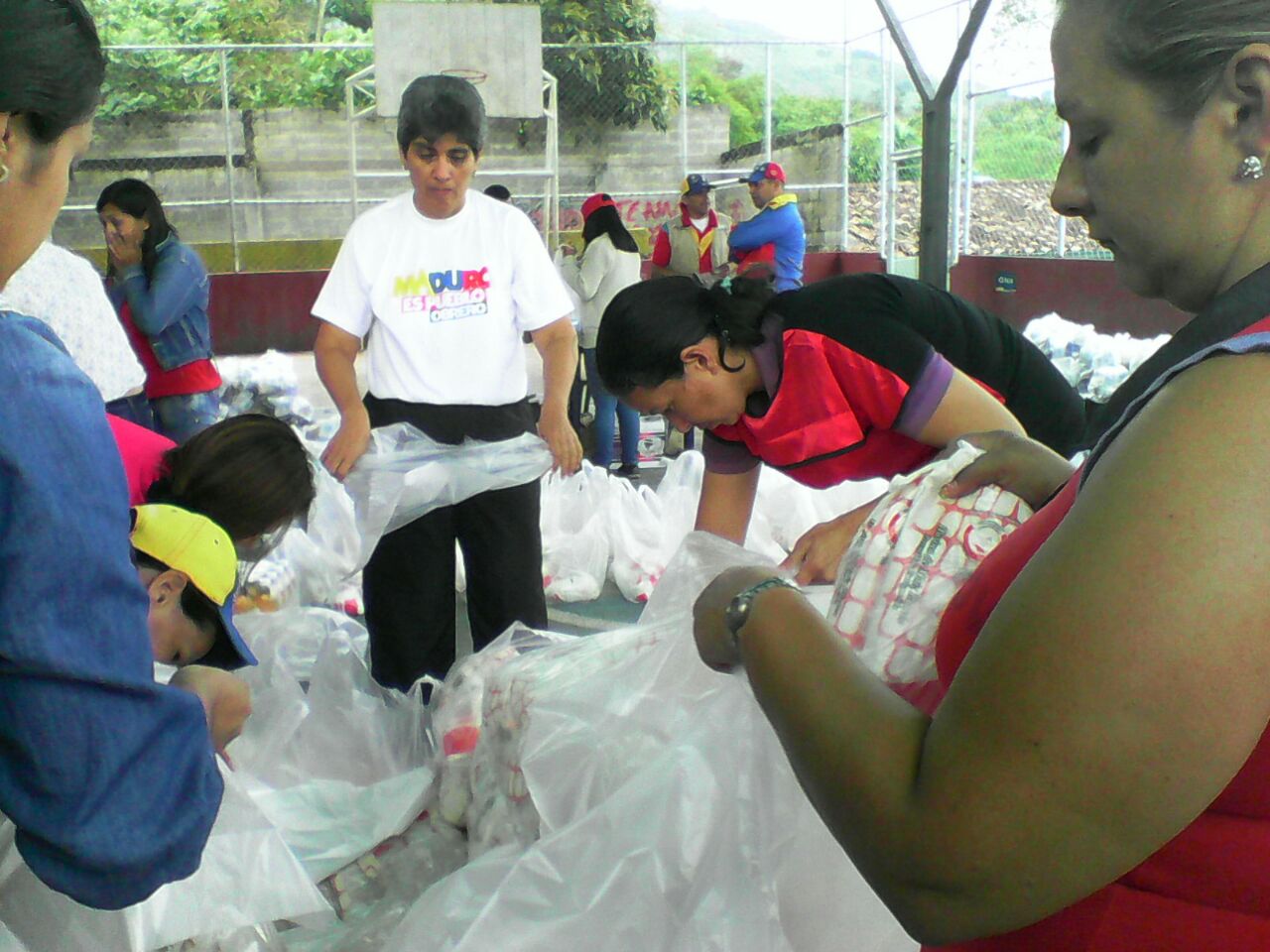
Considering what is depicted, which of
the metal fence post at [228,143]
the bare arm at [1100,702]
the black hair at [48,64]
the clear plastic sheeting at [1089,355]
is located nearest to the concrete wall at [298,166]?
the metal fence post at [228,143]

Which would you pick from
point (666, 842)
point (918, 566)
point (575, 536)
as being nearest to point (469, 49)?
point (575, 536)

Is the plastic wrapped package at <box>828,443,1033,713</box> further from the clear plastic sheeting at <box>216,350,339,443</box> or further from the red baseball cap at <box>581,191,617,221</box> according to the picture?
the red baseball cap at <box>581,191,617,221</box>

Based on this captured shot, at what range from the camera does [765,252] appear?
6.93 m

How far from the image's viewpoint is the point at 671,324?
81.7 inches

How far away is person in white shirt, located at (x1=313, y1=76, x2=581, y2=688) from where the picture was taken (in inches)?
109

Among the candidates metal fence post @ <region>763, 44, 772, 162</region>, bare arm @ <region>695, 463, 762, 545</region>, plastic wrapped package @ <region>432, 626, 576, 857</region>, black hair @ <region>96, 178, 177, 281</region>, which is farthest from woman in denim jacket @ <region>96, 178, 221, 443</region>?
metal fence post @ <region>763, 44, 772, 162</region>

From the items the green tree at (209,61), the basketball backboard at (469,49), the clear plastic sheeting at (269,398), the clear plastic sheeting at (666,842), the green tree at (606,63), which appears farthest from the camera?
the green tree at (606,63)

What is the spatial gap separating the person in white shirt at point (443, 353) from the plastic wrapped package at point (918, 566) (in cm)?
169

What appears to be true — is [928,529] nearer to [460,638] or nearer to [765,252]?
[460,638]

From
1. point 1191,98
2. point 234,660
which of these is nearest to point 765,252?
point 234,660

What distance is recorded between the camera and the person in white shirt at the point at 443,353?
2.78 metres

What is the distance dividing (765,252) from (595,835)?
224 inches

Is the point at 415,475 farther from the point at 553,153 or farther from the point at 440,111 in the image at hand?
the point at 553,153

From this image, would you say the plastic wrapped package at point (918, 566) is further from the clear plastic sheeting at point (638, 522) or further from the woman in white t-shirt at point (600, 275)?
the woman in white t-shirt at point (600, 275)
